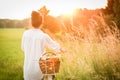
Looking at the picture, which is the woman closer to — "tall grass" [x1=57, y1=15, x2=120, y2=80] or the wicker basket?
the wicker basket

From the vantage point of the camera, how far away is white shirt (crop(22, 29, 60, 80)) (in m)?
4.83

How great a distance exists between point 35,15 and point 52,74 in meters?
0.74

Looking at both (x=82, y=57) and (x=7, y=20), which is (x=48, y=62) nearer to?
(x=82, y=57)

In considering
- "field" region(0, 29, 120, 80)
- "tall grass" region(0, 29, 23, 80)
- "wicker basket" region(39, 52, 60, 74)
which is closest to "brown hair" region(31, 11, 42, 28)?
"wicker basket" region(39, 52, 60, 74)

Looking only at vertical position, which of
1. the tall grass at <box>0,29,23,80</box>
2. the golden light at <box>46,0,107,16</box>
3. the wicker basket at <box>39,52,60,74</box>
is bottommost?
the wicker basket at <box>39,52,60,74</box>

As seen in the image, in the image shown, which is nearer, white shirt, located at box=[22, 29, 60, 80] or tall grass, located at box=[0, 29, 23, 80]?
white shirt, located at box=[22, 29, 60, 80]

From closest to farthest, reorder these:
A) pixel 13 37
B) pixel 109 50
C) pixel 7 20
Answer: pixel 109 50 < pixel 7 20 < pixel 13 37

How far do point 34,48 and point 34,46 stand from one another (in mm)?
25

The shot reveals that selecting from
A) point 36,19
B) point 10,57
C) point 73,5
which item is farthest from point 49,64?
point 10,57

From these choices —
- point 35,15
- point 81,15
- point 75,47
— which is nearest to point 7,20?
point 81,15

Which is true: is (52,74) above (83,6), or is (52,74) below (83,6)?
below

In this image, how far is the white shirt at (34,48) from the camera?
4832mm

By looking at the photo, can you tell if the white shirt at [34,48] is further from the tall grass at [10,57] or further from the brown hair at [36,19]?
the tall grass at [10,57]

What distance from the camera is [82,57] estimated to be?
19.8ft
